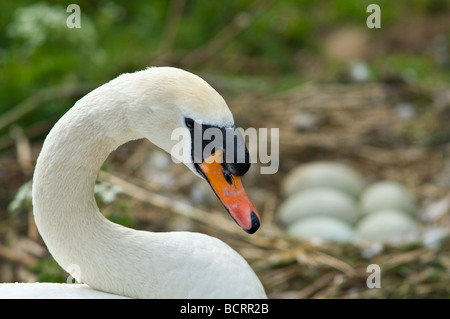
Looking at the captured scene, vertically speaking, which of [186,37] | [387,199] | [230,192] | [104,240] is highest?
[186,37]

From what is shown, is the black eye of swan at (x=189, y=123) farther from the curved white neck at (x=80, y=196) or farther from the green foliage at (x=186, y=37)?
the green foliage at (x=186, y=37)

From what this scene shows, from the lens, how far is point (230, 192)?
205 cm

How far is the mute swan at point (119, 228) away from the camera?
2006 mm

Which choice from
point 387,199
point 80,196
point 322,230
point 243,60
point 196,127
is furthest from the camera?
point 243,60

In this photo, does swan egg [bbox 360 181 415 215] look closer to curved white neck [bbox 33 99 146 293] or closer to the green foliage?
the green foliage

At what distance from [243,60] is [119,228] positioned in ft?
15.0

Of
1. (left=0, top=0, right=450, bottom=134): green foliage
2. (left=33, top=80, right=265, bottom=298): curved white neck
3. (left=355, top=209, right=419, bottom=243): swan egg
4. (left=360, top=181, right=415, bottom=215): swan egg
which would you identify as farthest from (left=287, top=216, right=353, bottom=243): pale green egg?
(left=0, top=0, right=450, bottom=134): green foliage

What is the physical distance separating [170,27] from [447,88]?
2.50m

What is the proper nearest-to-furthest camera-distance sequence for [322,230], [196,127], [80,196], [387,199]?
[196,127], [80,196], [322,230], [387,199]

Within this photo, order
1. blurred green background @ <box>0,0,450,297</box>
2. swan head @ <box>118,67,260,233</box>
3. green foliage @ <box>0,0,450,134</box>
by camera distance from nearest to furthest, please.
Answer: swan head @ <box>118,67,260,233</box>, blurred green background @ <box>0,0,450,297</box>, green foliage @ <box>0,0,450,134</box>

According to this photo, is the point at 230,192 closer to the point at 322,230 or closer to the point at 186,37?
the point at 322,230

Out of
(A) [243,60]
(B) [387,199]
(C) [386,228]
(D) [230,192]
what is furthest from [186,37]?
(D) [230,192]

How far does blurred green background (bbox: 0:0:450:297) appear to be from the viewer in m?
4.66

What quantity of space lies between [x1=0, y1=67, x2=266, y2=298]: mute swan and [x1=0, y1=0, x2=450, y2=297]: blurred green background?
2.64 ft
